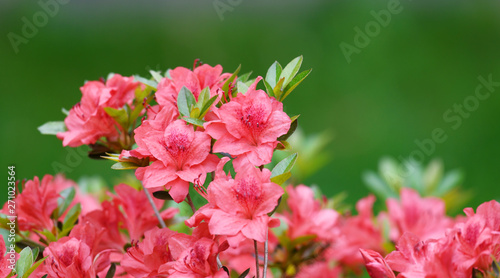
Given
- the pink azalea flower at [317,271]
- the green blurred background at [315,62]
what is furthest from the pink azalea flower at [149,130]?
the green blurred background at [315,62]

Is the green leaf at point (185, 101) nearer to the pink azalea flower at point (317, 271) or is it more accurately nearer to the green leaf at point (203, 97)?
the green leaf at point (203, 97)

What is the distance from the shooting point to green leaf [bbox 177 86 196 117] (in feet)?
3.18

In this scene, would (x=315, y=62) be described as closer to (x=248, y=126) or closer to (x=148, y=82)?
(x=148, y=82)

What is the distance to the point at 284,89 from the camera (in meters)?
1.01

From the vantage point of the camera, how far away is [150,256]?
0.95 m

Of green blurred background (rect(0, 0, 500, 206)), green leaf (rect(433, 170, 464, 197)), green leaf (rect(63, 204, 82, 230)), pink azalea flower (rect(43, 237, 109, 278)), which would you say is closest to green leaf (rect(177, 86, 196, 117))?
pink azalea flower (rect(43, 237, 109, 278))

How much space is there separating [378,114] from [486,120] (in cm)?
64

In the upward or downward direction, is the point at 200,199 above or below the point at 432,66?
above

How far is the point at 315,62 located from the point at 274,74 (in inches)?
129

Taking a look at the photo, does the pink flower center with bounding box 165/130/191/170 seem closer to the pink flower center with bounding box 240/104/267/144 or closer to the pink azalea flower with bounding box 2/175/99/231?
the pink flower center with bounding box 240/104/267/144

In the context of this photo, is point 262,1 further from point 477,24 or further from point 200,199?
point 200,199

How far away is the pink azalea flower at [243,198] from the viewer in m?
0.87

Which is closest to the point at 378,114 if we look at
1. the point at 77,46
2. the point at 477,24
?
the point at 477,24

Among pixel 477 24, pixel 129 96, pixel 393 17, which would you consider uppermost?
pixel 129 96
